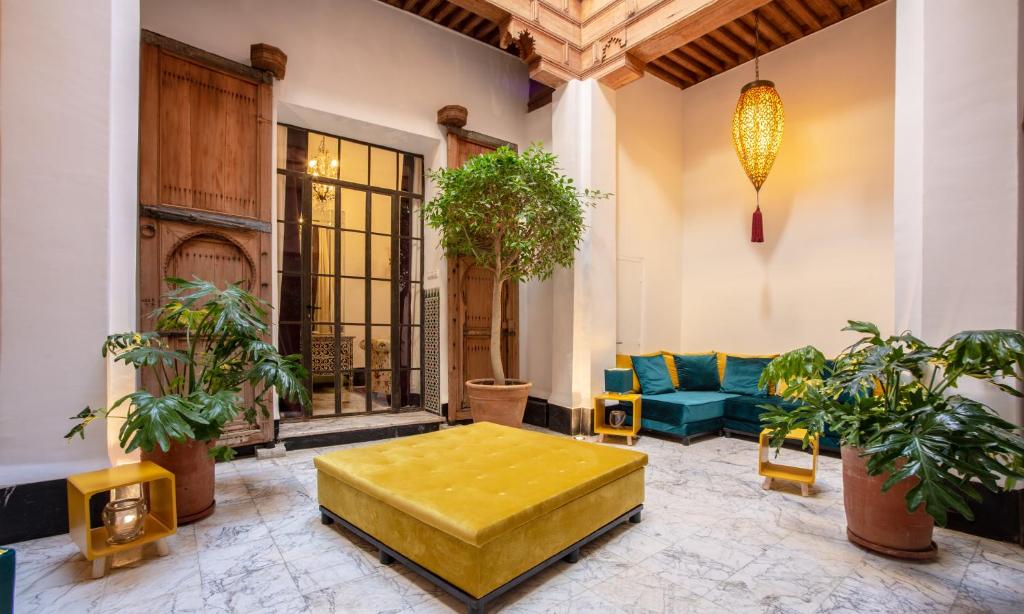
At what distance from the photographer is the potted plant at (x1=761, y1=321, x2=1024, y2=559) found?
2068mm

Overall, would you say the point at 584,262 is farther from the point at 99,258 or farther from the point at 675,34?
the point at 99,258

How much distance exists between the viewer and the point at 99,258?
2.84 m

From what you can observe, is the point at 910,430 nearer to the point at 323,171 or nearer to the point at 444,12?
the point at 323,171

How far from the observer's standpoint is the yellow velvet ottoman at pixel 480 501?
6.59 ft

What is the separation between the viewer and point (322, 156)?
17.3 ft

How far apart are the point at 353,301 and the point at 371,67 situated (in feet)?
8.30

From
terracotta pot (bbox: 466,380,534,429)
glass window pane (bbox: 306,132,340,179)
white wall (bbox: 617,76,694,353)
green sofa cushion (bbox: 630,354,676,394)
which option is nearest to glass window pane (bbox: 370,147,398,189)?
glass window pane (bbox: 306,132,340,179)

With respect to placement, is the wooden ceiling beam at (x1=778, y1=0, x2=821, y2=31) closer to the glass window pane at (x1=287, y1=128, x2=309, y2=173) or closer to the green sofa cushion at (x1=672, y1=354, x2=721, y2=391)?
the green sofa cushion at (x1=672, y1=354, x2=721, y2=391)

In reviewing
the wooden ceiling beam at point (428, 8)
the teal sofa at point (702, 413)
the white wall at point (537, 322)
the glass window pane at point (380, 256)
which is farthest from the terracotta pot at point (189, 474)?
the wooden ceiling beam at point (428, 8)

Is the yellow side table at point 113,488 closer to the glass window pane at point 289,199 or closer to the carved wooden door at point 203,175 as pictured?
the carved wooden door at point 203,175

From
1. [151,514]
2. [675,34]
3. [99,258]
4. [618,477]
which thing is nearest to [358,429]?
[151,514]

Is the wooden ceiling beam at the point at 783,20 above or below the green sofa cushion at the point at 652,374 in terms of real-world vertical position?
above

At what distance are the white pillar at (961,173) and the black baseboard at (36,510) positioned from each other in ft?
16.5

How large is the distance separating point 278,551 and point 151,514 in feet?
2.65
